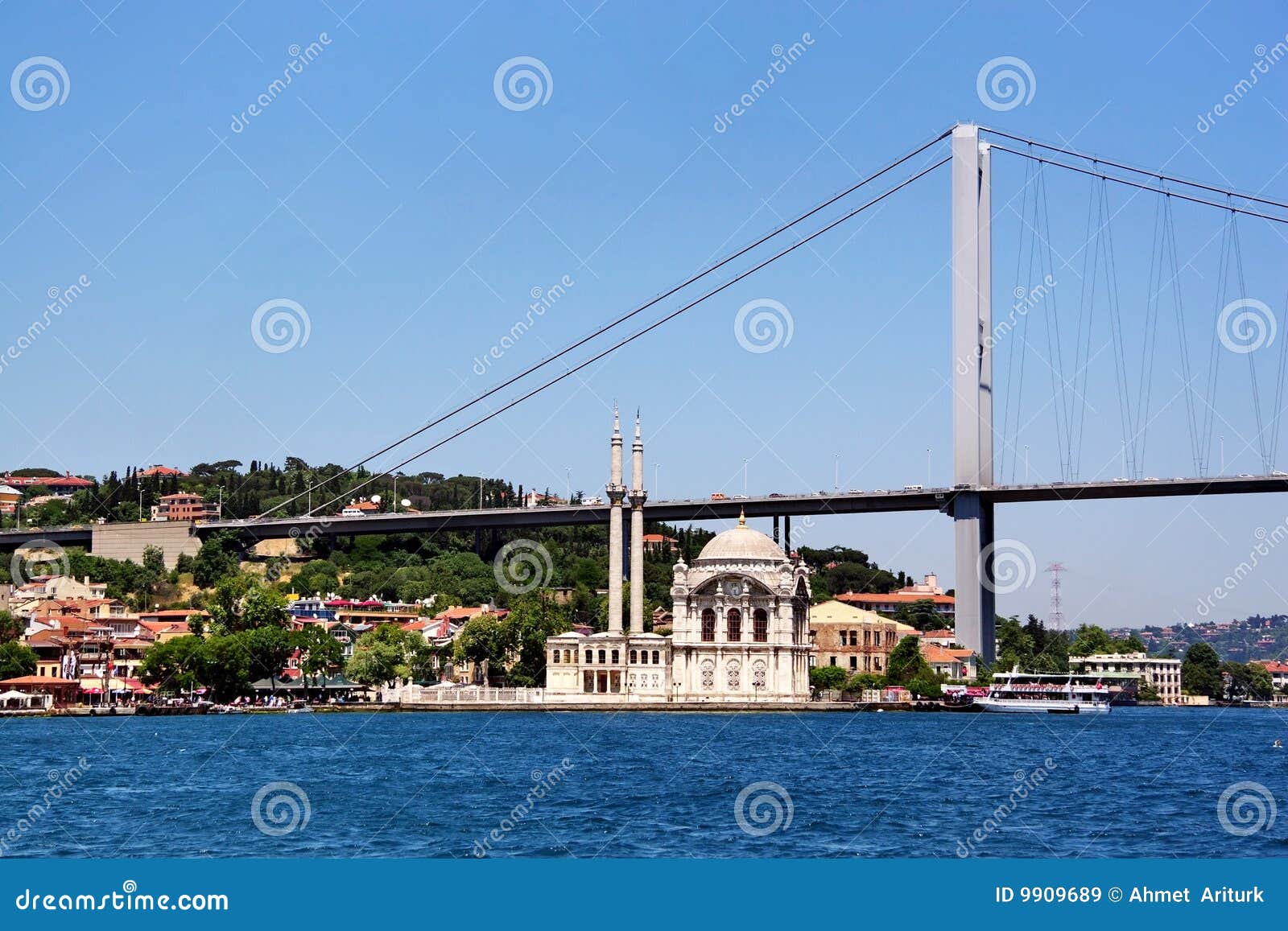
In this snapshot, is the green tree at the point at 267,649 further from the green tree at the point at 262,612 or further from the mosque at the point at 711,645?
the mosque at the point at 711,645

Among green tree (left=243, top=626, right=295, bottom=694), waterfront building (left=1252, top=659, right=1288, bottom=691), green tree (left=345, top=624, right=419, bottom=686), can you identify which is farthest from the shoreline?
waterfront building (left=1252, top=659, right=1288, bottom=691)

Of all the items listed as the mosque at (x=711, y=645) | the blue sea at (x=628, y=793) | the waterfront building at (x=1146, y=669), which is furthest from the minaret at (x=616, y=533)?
the waterfront building at (x=1146, y=669)

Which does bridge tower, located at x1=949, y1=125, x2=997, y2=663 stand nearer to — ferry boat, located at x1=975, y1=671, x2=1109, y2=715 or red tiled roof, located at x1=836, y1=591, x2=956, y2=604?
ferry boat, located at x1=975, y1=671, x2=1109, y2=715

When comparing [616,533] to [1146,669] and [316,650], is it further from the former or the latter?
[1146,669]

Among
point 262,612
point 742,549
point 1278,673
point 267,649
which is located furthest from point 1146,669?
point 267,649

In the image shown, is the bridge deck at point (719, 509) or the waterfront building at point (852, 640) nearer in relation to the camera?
the bridge deck at point (719, 509)

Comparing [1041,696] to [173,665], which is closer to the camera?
[173,665]
